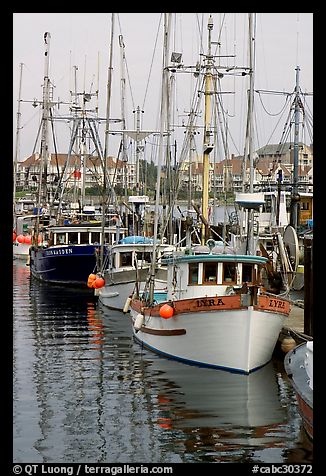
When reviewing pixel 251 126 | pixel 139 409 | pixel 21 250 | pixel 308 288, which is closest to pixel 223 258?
pixel 308 288

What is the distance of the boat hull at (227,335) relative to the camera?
675 inches

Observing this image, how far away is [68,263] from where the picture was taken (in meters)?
38.7

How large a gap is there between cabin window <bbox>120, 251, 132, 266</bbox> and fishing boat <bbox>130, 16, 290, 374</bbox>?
9.45 meters

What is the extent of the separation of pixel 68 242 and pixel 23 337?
15.6 meters

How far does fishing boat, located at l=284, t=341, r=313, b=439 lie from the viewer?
39.0 feet

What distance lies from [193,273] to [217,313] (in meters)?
2.13

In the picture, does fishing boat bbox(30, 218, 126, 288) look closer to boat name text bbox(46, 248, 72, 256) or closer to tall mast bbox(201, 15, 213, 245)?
boat name text bbox(46, 248, 72, 256)

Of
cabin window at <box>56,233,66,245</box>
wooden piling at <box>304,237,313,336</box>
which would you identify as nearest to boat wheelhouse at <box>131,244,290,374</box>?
wooden piling at <box>304,237,313,336</box>

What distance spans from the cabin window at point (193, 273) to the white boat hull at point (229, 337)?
1.13m

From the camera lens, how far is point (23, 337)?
23906 mm

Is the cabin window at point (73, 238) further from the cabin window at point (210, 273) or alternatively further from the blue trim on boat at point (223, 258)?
the cabin window at point (210, 273)
